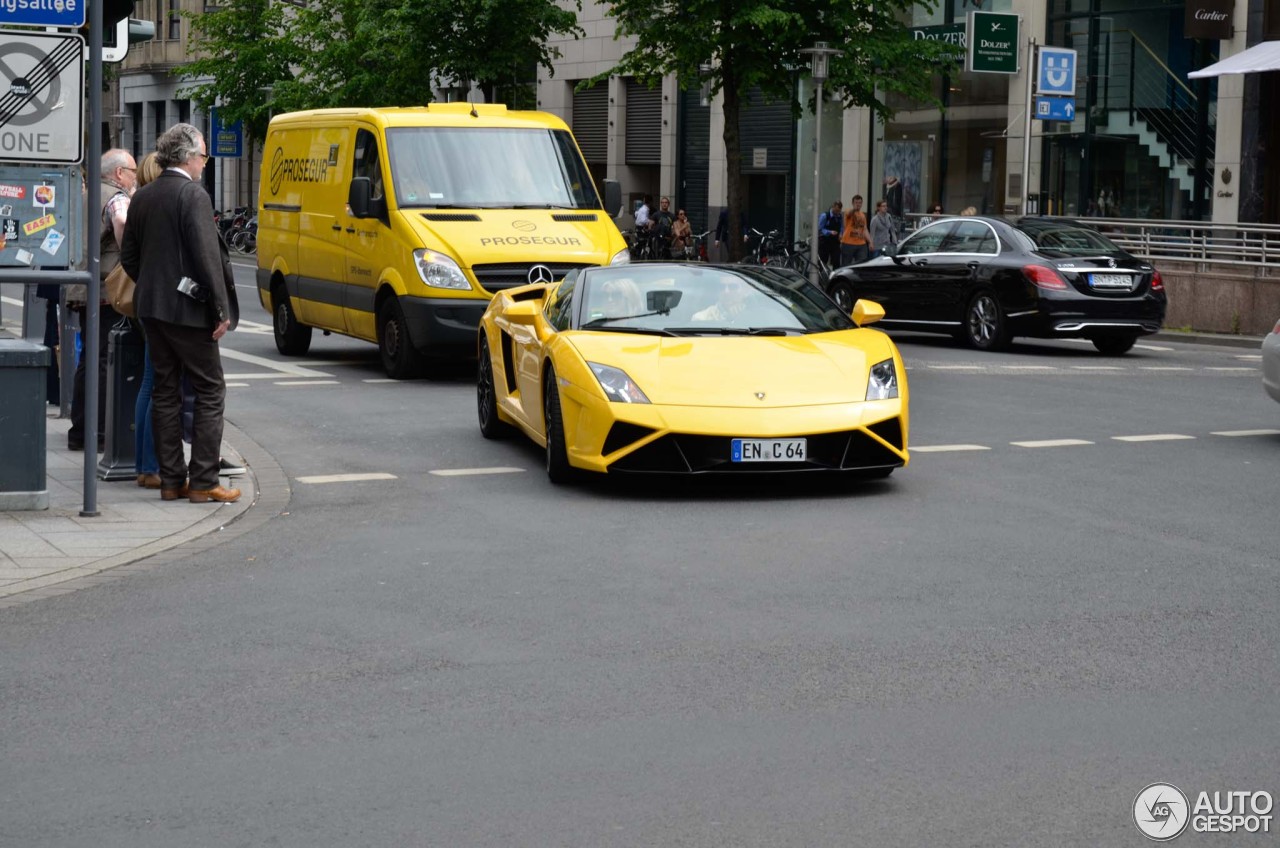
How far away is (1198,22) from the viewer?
96.4 ft

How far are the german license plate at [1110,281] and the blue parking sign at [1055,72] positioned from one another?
697cm

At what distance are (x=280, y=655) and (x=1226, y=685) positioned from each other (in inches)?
119

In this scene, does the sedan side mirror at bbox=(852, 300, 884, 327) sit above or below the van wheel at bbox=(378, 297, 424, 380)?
above

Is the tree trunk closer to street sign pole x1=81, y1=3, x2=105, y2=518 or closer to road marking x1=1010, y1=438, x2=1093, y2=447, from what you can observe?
road marking x1=1010, y1=438, x2=1093, y2=447

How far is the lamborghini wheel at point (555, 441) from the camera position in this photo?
10.3 meters

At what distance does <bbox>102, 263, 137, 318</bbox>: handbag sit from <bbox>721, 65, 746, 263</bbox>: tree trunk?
2230 cm

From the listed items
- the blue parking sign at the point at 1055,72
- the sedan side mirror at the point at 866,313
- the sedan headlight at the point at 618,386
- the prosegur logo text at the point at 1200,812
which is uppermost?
the blue parking sign at the point at 1055,72

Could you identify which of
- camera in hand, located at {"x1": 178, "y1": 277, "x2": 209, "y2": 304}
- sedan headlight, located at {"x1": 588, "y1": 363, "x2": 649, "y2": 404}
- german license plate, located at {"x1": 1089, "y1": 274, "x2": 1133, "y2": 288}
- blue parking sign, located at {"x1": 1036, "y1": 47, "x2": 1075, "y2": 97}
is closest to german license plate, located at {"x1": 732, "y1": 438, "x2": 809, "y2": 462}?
sedan headlight, located at {"x1": 588, "y1": 363, "x2": 649, "y2": 404}

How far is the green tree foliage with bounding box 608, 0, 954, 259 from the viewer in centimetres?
3109

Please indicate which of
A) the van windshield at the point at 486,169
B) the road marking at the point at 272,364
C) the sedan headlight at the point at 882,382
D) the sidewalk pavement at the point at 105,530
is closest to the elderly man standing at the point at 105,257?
the sidewalk pavement at the point at 105,530

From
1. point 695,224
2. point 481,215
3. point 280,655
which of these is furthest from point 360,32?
point 280,655

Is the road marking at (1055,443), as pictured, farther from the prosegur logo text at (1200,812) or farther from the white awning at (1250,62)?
the white awning at (1250,62)

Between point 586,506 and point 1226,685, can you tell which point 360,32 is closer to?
point 586,506

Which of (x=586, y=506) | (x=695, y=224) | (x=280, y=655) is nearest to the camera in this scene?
(x=280, y=655)
